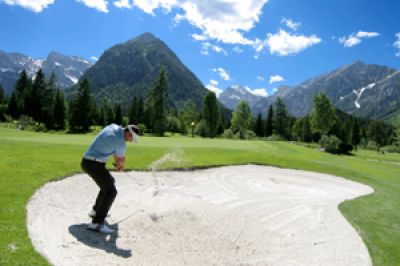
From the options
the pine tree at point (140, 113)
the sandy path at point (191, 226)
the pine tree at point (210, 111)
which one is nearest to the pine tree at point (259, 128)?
the pine tree at point (210, 111)

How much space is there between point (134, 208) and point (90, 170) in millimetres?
2777

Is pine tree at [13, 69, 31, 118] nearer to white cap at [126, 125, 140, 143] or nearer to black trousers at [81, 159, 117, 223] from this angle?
black trousers at [81, 159, 117, 223]

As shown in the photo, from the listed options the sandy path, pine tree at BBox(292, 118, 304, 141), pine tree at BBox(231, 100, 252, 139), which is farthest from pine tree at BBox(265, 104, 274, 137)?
the sandy path

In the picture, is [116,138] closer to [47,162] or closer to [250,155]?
[47,162]

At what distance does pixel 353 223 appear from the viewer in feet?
39.1

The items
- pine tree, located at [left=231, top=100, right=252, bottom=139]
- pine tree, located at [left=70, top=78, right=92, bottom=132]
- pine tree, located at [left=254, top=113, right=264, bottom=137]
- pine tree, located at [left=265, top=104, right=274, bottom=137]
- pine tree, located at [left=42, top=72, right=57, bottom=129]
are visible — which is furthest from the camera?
pine tree, located at [left=254, top=113, right=264, bottom=137]

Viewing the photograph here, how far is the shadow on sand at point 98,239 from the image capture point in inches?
311

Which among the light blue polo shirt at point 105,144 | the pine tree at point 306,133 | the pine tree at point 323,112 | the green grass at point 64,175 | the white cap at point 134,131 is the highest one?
the pine tree at point 323,112

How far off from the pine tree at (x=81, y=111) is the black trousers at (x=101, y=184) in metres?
74.4

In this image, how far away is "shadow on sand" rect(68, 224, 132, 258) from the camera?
7.91 metres

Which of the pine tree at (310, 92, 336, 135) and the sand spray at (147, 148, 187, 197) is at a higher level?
the pine tree at (310, 92, 336, 135)

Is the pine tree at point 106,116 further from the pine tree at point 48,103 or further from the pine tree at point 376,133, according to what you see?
the pine tree at point 376,133

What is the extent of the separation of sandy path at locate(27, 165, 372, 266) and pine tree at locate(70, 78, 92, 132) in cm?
6947

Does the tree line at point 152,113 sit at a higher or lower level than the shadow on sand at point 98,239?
higher
